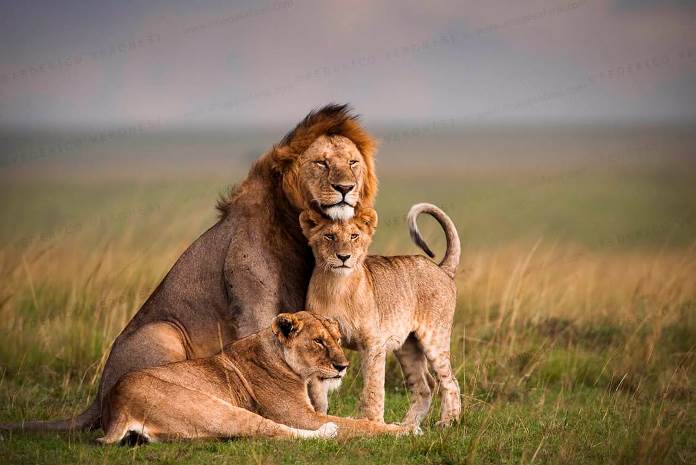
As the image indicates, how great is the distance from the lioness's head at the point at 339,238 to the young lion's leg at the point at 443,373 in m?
0.79

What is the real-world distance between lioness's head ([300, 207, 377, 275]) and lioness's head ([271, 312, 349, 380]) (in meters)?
0.41

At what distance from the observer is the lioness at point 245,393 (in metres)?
7.15

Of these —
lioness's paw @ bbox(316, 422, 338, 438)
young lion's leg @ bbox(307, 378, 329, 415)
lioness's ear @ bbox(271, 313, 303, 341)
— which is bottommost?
lioness's paw @ bbox(316, 422, 338, 438)

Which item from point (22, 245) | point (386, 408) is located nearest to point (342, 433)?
point (386, 408)

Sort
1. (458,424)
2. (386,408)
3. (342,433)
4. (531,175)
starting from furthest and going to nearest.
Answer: (531,175) → (386,408) → (458,424) → (342,433)

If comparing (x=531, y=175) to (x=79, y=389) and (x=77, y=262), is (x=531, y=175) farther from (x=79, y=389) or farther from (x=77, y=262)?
(x=79, y=389)

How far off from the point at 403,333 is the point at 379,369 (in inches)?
18.6

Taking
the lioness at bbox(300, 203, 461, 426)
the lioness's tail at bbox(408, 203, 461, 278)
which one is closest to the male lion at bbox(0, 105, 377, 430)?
the lioness at bbox(300, 203, 461, 426)

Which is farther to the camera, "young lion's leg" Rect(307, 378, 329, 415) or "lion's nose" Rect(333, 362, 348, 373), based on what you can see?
"young lion's leg" Rect(307, 378, 329, 415)

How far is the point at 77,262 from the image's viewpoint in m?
13.7

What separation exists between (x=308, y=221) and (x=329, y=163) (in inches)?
17.6

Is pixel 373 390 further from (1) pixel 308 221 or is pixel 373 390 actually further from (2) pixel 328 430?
(1) pixel 308 221

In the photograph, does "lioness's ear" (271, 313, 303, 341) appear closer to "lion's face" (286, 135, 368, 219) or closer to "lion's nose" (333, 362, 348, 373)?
"lion's nose" (333, 362, 348, 373)

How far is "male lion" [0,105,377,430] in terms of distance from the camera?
7930mm
